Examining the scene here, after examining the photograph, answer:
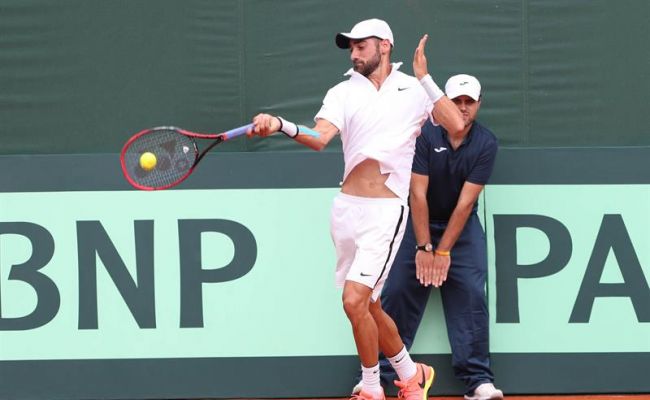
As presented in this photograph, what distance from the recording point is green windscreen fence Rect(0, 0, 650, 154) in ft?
21.0

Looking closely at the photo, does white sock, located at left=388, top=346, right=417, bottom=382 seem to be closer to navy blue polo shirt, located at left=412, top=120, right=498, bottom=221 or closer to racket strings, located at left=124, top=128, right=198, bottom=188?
navy blue polo shirt, located at left=412, top=120, right=498, bottom=221

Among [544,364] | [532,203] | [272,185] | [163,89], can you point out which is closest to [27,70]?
[163,89]

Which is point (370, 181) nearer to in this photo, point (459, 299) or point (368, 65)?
point (368, 65)

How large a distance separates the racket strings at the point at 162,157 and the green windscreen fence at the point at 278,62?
106cm

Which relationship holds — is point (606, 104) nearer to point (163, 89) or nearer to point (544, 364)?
point (544, 364)

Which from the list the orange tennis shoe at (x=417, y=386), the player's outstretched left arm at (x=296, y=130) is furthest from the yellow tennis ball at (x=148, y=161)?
the orange tennis shoe at (x=417, y=386)

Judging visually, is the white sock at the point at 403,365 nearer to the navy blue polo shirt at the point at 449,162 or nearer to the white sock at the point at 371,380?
the white sock at the point at 371,380

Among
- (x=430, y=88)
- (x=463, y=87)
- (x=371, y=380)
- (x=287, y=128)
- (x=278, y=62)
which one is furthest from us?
(x=278, y=62)

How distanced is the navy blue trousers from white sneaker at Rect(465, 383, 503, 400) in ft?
0.12

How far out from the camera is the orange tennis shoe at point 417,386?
235 inches

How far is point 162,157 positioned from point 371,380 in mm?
1547

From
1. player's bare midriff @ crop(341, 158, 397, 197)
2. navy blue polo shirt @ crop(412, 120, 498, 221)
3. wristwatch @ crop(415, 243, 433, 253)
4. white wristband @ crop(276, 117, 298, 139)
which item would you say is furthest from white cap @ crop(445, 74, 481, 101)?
white wristband @ crop(276, 117, 298, 139)

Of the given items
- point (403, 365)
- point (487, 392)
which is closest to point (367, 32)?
point (403, 365)

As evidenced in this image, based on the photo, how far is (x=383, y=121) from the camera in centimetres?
574
